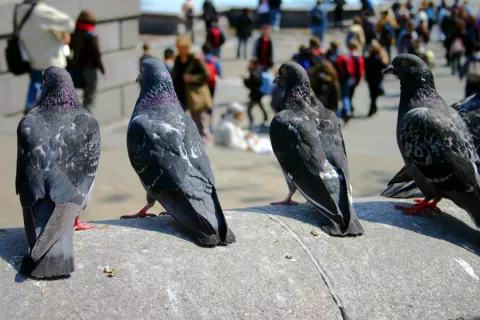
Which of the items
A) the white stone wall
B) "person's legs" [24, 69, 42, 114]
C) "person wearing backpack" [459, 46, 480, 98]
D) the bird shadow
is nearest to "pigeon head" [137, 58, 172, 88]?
the bird shadow

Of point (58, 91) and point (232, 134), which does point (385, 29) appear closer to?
point (232, 134)

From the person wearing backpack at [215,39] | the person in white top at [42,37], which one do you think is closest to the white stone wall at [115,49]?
the person in white top at [42,37]

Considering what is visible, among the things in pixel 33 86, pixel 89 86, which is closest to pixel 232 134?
pixel 89 86

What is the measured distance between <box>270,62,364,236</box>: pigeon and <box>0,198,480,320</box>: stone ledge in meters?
0.14

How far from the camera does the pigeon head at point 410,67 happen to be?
519cm

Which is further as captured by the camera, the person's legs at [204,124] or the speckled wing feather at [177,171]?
the person's legs at [204,124]

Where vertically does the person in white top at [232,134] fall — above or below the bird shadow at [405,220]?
below

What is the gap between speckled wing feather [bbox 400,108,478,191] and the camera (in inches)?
190

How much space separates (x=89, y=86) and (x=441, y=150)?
789cm

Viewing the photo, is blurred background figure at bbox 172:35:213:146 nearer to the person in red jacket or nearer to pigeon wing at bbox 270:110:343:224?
the person in red jacket

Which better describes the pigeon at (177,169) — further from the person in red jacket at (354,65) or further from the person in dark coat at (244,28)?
the person in dark coat at (244,28)

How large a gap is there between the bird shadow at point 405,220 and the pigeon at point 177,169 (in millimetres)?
621

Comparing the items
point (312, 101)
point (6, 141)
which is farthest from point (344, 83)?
point (312, 101)

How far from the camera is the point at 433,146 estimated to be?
15.9 ft
